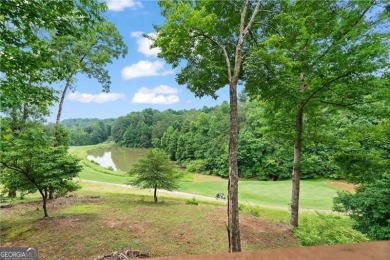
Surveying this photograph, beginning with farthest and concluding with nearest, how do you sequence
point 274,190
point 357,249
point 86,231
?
1. point 274,190
2. point 86,231
3. point 357,249

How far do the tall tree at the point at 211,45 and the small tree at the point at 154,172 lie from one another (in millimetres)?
7624

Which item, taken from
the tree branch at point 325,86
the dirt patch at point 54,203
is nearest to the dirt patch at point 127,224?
the dirt patch at point 54,203

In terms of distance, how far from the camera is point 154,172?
15.6m

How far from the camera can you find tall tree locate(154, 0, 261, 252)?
6840 millimetres

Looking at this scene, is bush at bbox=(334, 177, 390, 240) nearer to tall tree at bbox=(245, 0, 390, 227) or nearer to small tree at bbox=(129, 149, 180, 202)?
tall tree at bbox=(245, 0, 390, 227)

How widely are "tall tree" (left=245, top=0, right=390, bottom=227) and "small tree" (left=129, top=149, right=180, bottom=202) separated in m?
8.15

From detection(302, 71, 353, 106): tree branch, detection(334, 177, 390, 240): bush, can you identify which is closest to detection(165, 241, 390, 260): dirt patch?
detection(302, 71, 353, 106): tree branch

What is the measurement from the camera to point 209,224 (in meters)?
11.1

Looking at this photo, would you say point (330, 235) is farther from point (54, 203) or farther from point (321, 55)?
point (54, 203)

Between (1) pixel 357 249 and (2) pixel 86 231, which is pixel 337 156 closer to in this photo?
(2) pixel 86 231

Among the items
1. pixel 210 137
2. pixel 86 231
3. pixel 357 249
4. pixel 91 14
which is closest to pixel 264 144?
pixel 210 137

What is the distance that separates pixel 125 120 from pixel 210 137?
4396cm

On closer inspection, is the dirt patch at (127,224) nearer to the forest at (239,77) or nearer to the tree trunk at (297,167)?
the forest at (239,77)

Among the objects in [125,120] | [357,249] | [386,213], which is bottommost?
[386,213]
